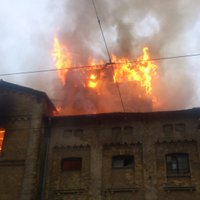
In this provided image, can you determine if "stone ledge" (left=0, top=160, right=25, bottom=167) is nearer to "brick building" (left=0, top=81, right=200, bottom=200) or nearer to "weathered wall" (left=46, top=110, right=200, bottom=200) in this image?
"brick building" (left=0, top=81, right=200, bottom=200)

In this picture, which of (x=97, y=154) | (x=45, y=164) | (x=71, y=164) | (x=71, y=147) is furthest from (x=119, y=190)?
(x=45, y=164)

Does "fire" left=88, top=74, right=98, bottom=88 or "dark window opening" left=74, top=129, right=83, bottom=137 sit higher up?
"fire" left=88, top=74, right=98, bottom=88

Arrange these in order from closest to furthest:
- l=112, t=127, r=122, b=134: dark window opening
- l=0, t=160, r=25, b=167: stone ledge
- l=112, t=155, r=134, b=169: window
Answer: l=112, t=155, r=134, b=169: window < l=0, t=160, r=25, b=167: stone ledge < l=112, t=127, r=122, b=134: dark window opening

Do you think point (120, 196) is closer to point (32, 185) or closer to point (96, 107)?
point (32, 185)

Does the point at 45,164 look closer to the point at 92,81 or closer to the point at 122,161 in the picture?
the point at 122,161

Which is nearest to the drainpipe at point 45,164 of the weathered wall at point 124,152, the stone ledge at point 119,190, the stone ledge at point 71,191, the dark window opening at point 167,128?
the weathered wall at point 124,152

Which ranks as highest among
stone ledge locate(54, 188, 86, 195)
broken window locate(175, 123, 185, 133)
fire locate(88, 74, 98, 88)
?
fire locate(88, 74, 98, 88)

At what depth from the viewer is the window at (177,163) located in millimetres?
19984

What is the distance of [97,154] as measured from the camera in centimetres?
2123

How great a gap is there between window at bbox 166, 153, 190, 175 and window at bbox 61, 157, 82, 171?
17.9 feet

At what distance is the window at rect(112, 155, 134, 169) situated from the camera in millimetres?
20786

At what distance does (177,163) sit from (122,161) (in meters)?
3.29

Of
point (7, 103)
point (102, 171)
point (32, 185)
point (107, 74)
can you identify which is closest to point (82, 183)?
point (102, 171)

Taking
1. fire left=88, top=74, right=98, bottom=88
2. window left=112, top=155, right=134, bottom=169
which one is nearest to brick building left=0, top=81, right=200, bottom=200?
window left=112, top=155, right=134, bottom=169
